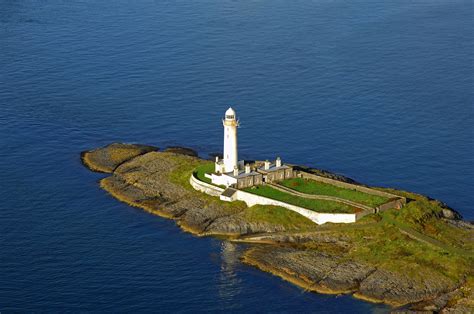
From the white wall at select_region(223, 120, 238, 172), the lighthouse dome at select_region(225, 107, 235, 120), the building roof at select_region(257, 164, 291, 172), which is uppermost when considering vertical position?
the lighthouse dome at select_region(225, 107, 235, 120)

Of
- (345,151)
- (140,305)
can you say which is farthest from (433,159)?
(140,305)

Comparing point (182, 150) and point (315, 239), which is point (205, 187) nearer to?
point (182, 150)

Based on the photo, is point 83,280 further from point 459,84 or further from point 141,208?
point 459,84

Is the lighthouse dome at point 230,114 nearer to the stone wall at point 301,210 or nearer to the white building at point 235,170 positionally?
the white building at point 235,170

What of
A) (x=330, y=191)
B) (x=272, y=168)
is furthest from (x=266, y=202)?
(x=272, y=168)

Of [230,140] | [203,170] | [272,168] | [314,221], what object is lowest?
[314,221]

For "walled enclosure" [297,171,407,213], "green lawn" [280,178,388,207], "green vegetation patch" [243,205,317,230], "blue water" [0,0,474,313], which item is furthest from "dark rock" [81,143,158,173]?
"green vegetation patch" [243,205,317,230]

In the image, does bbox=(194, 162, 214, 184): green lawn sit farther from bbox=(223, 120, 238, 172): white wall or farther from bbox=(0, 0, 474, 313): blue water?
→ bbox=(0, 0, 474, 313): blue water
